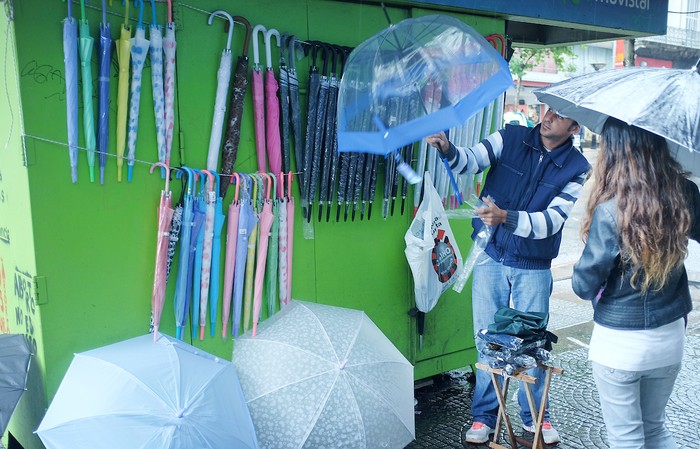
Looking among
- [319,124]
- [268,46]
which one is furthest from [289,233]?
[268,46]

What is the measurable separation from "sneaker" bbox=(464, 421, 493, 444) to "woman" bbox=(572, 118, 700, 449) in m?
1.28

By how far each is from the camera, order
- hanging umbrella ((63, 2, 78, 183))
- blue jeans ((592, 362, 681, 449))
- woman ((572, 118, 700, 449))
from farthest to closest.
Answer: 1. hanging umbrella ((63, 2, 78, 183))
2. blue jeans ((592, 362, 681, 449))
3. woman ((572, 118, 700, 449))

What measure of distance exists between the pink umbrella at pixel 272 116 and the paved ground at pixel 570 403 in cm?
189

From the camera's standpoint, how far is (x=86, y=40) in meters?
2.78

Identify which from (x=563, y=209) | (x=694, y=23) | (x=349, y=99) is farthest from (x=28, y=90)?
(x=694, y=23)

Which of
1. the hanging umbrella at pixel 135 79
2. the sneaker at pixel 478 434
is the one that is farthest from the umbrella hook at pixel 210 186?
the sneaker at pixel 478 434

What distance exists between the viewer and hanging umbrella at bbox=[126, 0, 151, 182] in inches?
116

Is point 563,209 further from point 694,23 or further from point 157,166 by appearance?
point 694,23

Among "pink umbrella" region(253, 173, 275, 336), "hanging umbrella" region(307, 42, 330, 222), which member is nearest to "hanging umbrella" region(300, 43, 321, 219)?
"hanging umbrella" region(307, 42, 330, 222)

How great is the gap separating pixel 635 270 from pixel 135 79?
2.32m

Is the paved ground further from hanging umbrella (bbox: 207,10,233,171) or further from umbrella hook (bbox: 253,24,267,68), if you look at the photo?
umbrella hook (bbox: 253,24,267,68)

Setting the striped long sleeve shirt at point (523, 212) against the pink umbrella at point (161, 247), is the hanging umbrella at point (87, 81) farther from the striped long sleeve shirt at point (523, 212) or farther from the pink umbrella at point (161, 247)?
the striped long sleeve shirt at point (523, 212)

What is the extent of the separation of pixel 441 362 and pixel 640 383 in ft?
6.28

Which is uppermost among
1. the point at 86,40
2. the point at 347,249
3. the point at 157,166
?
the point at 86,40
